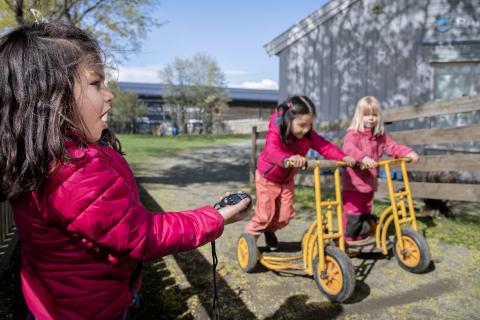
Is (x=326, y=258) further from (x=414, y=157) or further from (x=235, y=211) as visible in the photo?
(x=235, y=211)

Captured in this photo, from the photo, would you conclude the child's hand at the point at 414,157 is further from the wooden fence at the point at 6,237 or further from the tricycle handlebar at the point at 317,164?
the wooden fence at the point at 6,237

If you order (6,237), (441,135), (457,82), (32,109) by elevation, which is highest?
(457,82)

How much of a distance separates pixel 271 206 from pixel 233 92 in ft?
145

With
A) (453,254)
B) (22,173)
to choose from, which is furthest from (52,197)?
(453,254)

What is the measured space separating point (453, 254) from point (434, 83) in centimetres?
612

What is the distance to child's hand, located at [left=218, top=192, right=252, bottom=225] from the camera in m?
1.55

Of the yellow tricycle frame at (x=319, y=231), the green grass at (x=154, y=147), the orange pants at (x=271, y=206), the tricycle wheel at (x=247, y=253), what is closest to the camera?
the yellow tricycle frame at (x=319, y=231)

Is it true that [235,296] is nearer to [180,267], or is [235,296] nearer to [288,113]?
[180,267]

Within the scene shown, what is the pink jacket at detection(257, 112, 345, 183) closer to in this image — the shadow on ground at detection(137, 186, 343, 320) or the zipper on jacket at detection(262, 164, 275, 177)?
the zipper on jacket at detection(262, 164, 275, 177)

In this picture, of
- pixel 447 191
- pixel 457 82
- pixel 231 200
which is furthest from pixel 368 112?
pixel 457 82

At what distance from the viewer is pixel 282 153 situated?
365cm

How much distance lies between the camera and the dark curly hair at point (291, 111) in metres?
3.70

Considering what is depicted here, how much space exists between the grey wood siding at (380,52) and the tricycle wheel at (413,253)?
6.28 m

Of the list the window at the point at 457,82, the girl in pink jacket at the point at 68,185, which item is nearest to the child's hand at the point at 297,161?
the girl in pink jacket at the point at 68,185
